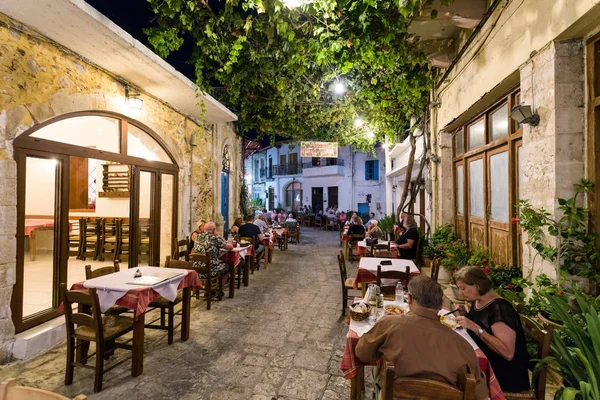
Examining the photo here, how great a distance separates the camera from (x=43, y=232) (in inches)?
175

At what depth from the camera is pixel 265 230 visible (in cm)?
945

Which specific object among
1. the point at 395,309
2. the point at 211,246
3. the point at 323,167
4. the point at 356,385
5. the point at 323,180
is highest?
the point at 323,167

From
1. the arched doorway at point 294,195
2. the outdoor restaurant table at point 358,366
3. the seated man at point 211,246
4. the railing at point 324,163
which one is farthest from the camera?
the arched doorway at point 294,195

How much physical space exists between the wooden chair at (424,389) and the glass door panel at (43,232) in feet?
13.9

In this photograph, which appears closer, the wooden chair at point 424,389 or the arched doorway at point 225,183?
the wooden chair at point 424,389

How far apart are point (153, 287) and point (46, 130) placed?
243 cm

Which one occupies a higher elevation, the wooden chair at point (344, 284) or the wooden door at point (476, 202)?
the wooden door at point (476, 202)

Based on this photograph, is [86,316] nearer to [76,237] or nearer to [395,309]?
[395,309]

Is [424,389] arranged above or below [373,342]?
below

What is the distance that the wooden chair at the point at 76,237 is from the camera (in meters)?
7.48

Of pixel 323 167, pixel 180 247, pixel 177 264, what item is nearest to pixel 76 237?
pixel 180 247

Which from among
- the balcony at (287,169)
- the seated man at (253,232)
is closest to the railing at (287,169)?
the balcony at (287,169)

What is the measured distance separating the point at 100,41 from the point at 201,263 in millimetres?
3505

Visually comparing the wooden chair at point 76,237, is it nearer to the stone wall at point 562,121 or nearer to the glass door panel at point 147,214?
the glass door panel at point 147,214
